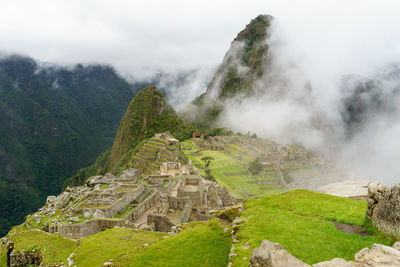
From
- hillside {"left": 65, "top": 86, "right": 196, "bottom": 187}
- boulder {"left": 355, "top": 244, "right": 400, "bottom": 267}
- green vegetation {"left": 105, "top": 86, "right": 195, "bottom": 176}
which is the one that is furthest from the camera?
green vegetation {"left": 105, "top": 86, "right": 195, "bottom": 176}

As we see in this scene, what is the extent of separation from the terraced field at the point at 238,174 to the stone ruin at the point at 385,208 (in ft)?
125

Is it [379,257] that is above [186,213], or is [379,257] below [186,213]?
above

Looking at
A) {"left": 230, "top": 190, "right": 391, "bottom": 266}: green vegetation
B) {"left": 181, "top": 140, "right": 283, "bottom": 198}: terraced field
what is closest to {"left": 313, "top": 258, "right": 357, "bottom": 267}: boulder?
{"left": 230, "top": 190, "right": 391, "bottom": 266}: green vegetation

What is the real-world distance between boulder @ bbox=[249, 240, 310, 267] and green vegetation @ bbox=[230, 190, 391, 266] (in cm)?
112

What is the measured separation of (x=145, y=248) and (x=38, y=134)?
147m

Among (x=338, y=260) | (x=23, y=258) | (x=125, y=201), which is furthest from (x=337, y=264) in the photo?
(x=125, y=201)

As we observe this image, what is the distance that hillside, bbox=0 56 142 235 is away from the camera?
91250mm

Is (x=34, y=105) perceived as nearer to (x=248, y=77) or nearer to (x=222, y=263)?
(x=248, y=77)

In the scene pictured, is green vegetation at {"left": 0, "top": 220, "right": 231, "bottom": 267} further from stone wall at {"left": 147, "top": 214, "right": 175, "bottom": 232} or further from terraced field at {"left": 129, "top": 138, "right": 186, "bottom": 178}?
terraced field at {"left": 129, "top": 138, "right": 186, "bottom": 178}

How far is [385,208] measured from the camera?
720 centimetres

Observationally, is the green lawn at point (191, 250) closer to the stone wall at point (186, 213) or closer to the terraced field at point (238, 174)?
the stone wall at point (186, 213)

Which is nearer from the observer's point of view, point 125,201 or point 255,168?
point 125,201

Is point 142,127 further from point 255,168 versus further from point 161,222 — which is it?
point 161,222

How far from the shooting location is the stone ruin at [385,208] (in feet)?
21.9
